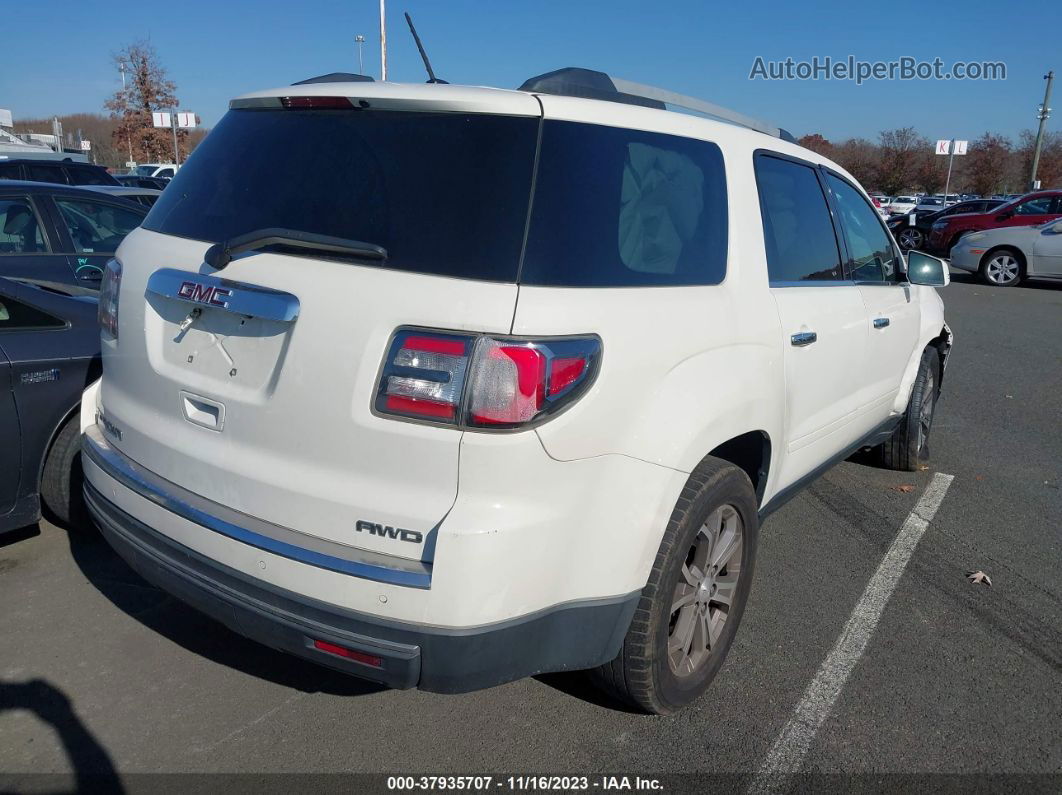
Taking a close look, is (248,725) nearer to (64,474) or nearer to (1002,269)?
(64,474)

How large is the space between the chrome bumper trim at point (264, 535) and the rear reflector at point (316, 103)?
1223mm

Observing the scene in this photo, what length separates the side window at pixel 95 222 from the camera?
21.1 feet

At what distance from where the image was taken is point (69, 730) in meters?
2.74

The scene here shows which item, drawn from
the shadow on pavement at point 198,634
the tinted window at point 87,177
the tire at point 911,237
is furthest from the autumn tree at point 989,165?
the shadow on pavement at point 198,634

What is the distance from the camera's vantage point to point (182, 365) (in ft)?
8.46

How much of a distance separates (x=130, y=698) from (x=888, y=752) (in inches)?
98.3

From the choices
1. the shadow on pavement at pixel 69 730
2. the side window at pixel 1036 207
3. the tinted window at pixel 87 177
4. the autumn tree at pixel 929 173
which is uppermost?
the autumn tree at pixel 929 173

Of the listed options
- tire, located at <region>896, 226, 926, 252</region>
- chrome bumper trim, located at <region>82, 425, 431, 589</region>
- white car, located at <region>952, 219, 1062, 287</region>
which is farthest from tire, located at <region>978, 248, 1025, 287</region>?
chrome bumper trim, located at <region>82, 425, 431, 589</region>

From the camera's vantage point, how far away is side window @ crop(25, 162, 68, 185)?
13211mm

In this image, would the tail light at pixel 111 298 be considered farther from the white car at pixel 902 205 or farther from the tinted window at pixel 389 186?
the white car at pixel 902 205

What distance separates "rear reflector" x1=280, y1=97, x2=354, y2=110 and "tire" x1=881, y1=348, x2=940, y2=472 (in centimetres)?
392

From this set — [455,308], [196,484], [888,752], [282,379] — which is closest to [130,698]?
[196,484]

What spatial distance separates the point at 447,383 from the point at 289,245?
2.12ft

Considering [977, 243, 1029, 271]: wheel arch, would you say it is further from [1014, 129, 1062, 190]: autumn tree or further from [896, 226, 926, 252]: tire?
[1014, 129, 1062, 190]: autumn tree
